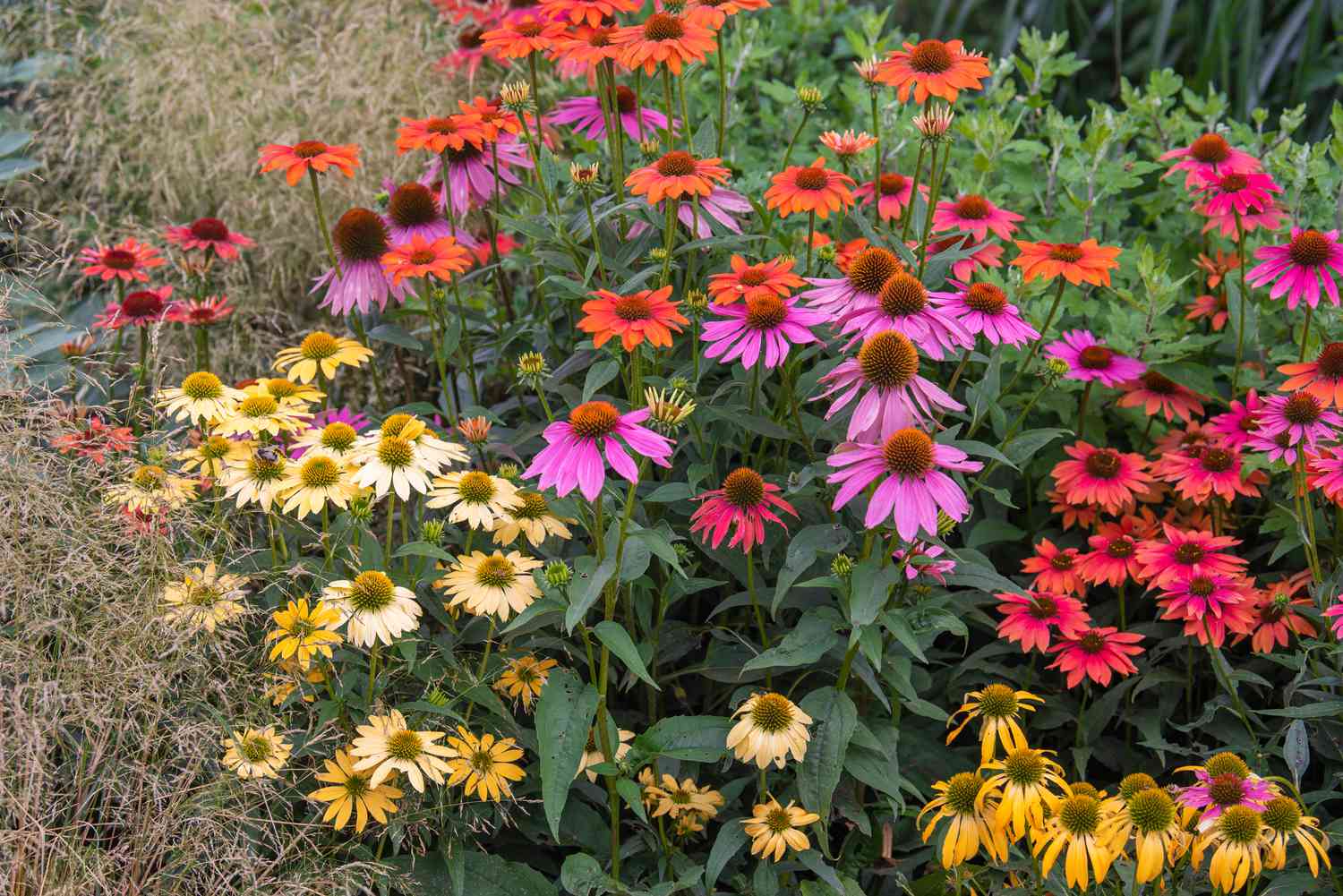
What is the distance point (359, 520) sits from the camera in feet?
6.17

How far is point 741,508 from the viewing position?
1910 mm

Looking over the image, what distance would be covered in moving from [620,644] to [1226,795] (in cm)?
→ 81

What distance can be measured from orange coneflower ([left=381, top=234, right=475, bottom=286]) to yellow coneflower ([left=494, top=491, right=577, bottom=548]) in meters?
0.43

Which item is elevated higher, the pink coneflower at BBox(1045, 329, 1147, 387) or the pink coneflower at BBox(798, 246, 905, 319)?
the pink coneflower at BBox(798, 246, 905, 319)

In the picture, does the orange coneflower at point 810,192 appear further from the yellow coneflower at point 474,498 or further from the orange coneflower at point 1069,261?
the yellow coneflower at point 474,498

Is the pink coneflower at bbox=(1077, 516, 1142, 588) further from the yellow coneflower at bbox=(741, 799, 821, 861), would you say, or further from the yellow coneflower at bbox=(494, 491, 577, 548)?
the yellow coneflower at bbox=(494, 491, 577, 548)

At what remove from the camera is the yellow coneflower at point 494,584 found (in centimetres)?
183

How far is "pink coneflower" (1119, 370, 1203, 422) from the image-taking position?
8.20ft

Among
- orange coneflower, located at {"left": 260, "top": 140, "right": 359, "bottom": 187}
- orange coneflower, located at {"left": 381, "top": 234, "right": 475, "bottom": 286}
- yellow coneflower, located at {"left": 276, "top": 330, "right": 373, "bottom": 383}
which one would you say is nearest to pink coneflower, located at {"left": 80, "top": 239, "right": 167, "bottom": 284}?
orange coneflower, located at {"left": 260, "top": 140, "right": 359, "bottom": 187}

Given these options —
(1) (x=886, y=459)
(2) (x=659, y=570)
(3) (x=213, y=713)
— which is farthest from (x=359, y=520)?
(1) (x=886, y=459)

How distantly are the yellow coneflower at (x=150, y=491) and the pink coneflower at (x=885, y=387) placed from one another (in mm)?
1006

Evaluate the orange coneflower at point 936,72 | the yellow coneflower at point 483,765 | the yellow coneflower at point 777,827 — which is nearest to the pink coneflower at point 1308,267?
the orange coneflower at point 936,72

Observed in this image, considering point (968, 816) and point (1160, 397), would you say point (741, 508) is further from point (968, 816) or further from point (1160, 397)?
point (1160, 397)

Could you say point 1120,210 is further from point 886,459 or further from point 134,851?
point 134,851
